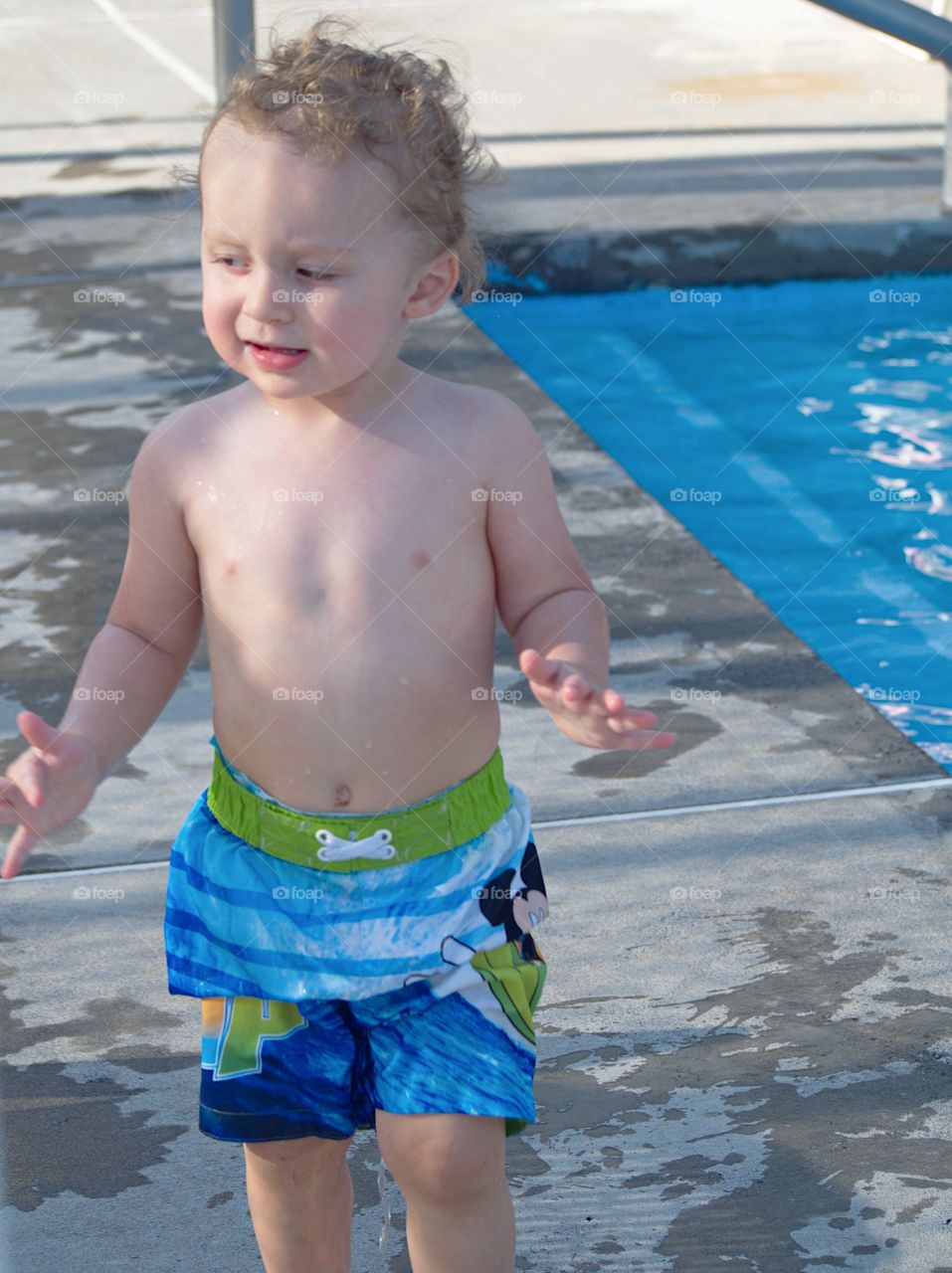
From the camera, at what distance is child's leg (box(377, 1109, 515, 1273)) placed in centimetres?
175

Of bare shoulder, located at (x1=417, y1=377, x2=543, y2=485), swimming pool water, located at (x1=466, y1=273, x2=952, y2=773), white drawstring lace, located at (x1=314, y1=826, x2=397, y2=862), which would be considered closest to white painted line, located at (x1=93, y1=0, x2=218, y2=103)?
swimming pool water, located at (x1=466, y1=273, x2=952, y2=773)

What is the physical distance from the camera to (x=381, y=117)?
178 cm

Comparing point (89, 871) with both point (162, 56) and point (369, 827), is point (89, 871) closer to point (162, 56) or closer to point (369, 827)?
point (369, 827)

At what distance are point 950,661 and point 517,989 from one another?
3.17 metres

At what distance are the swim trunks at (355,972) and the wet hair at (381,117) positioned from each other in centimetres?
59

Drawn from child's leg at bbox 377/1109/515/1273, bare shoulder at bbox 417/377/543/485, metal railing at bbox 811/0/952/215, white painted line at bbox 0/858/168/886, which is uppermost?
bare shoulder at bbox 417/377/543/485

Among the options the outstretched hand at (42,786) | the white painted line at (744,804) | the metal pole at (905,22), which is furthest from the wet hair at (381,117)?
the metal pole at (905,22)

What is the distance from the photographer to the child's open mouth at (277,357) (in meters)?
1.73

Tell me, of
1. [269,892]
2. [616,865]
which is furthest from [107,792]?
[269,892]

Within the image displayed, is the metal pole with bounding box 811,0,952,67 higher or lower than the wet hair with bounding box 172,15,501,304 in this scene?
lower

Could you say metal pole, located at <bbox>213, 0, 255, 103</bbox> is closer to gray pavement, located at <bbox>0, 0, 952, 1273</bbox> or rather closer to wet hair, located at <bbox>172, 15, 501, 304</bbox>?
gray pavement, located at <bbox>0, 0, 952, 1273</bbox>

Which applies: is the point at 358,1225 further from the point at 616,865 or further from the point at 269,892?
the point at 616,865

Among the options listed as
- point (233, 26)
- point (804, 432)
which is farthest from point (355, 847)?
point (804, 432)

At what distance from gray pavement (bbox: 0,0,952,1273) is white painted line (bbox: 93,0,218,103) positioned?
380 centimetres
